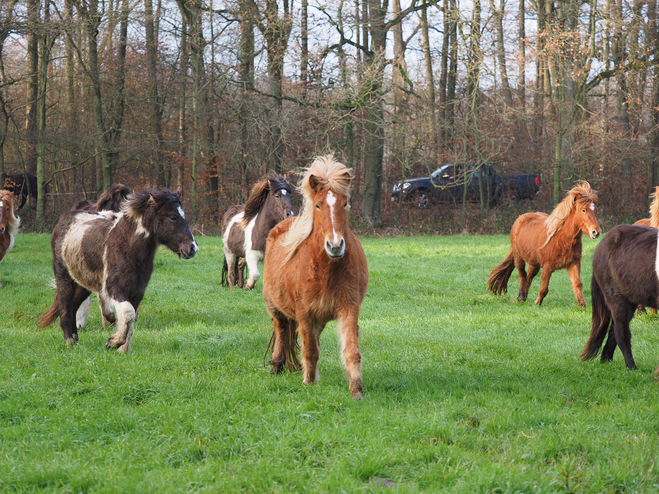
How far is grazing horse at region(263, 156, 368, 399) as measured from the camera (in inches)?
199

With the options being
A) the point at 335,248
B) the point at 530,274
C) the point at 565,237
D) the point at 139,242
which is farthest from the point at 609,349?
the point at 139,242

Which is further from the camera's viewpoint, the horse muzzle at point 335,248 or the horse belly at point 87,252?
the horse belly at point 87,252

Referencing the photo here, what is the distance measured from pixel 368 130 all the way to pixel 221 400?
19.2 meters

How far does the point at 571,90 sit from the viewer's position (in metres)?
24.4

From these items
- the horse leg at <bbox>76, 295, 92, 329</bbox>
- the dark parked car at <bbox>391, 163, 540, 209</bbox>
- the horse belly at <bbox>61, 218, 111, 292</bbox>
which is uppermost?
the dark parked car at <bbox>391, 163, 540, 209</bbox>

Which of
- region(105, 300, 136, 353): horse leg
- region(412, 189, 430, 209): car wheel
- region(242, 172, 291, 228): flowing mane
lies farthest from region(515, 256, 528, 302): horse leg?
region(412, 189, 430, 209): car wheel

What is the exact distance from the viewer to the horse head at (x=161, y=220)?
7250 mm

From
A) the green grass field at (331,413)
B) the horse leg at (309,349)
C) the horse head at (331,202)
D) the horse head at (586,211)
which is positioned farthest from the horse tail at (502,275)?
the horse head at (331,202)

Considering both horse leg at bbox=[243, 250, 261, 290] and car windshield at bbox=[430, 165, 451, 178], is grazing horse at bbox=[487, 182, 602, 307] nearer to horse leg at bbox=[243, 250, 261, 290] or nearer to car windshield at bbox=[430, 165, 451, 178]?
horse leg at bbox=[243, 250, 261, 290]

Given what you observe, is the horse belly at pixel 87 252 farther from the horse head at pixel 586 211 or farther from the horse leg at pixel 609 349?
the horse head at pixel 586 211

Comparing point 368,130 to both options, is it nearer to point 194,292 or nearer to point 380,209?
point 380,209

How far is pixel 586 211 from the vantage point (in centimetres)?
1109

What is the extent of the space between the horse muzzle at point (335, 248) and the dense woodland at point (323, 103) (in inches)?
673

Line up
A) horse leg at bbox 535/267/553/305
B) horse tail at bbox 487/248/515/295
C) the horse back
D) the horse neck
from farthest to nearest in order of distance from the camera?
horse tail at bbox 487/248/515/295
horse leg at bbox 535/267/553/305
the horse back
the horse neck
